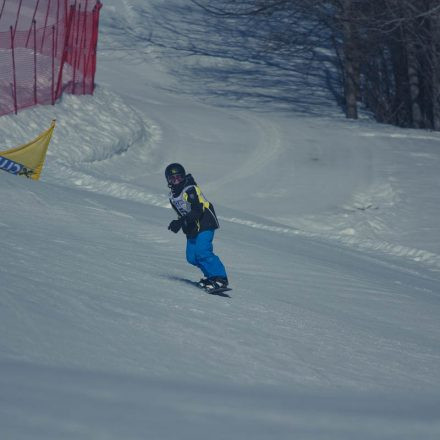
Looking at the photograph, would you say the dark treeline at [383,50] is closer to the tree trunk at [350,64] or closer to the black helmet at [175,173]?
the tree trunk at [350,64]

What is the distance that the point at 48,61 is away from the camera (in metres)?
19.7

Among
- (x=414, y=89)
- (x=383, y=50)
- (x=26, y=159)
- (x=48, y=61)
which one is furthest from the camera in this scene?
(x=383, y=50)

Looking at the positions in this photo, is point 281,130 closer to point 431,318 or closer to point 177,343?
point 431,318

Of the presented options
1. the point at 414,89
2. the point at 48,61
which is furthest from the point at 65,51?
the point at 414,89

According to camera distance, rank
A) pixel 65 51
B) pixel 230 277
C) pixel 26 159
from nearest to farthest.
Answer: pixel 230 277, pixel 26 159, pixel 65 51

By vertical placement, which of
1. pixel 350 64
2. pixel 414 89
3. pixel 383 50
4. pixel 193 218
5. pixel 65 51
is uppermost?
pixel 383 50

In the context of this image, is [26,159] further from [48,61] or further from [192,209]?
[192,209]

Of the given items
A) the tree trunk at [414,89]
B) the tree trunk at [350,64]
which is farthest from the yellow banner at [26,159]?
the tree trunk at [414,89]

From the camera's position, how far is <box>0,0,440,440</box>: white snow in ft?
17.6

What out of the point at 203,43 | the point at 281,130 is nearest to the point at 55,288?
the point at 281,130

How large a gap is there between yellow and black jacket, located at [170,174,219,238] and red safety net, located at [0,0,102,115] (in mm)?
9995

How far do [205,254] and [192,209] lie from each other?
40cm

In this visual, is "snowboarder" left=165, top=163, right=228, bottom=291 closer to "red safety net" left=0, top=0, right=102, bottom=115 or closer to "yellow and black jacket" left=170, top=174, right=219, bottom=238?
"yellow and black jacket" left=170, top=174, right=219, bottom=238

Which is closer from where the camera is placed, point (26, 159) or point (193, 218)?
point (193, 218)
